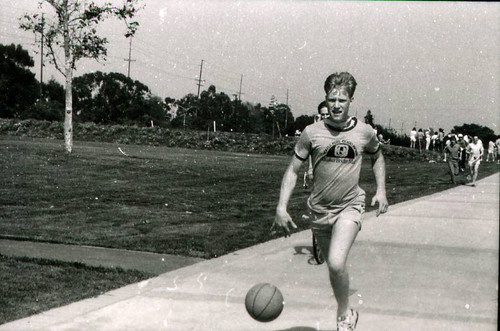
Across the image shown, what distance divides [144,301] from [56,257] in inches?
99.4

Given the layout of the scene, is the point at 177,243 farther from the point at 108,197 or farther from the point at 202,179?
the point at 202,179

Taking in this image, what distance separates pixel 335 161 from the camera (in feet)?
17.3

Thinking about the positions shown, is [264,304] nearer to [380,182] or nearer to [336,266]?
[336,266]

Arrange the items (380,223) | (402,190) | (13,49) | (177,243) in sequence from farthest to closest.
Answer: (13,49) < (402,190) < (380,223) < (177,243)

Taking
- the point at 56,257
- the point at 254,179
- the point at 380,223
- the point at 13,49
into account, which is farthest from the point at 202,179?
the point at 13,49

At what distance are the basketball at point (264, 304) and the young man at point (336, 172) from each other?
0.43 m

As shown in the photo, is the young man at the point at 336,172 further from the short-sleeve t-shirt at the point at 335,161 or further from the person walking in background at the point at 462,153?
the person walking in background at the point at 462,153

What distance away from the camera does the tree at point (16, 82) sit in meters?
79.2

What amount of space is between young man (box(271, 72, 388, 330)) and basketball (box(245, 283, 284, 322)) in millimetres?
434

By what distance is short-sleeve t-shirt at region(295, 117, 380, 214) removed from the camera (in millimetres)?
5281

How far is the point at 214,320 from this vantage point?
5.70 meters

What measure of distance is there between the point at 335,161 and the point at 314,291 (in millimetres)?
2099

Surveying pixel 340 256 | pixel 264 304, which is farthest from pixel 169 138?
pixel 340 256

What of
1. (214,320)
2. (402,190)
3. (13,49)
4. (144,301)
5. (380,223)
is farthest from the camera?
(13,49)
